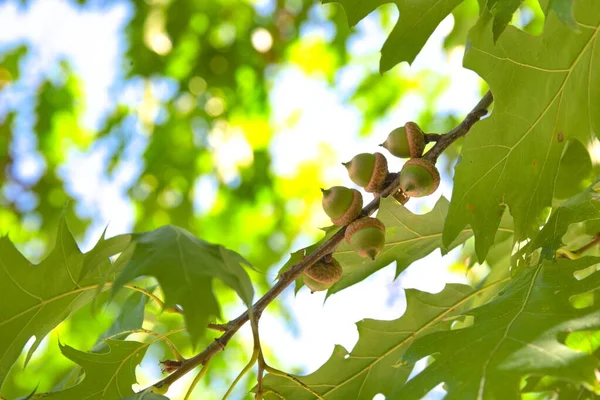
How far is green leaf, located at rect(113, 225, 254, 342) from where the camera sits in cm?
84

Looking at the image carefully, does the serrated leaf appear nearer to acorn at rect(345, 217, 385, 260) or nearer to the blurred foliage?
acorn at rect(345, 217, 385, 260)

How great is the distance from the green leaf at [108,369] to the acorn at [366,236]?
0.46m

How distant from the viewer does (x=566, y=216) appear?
3.65 feet

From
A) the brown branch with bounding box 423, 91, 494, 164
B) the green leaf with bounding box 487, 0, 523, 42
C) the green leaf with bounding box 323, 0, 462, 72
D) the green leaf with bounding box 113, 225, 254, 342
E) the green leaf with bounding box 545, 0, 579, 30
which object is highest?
the green leaf with bounding box 323, 0, 462, 72

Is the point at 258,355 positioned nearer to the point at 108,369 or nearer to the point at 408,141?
the point at 108,369

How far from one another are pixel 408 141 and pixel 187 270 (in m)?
0.64

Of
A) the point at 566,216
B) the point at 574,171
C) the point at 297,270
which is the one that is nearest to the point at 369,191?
the point at 297,270

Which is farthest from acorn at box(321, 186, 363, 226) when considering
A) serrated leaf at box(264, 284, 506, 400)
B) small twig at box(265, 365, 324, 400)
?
small twig at box(265, 365, 324, 400)

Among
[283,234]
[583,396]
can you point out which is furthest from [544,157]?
[283,234]

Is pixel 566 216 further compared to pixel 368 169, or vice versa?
pixel 368 169

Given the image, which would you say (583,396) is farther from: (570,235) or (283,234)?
(283,234)

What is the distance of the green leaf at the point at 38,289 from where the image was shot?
4.08 feet

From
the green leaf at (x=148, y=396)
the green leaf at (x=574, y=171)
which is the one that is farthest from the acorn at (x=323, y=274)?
the green leaf at (x=574, y=171)

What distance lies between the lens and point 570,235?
1598mm
